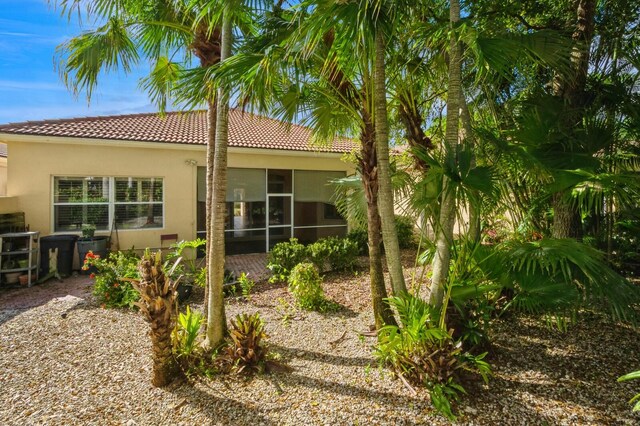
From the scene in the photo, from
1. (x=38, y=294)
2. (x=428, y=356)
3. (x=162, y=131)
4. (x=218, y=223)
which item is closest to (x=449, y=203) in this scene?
(x=428, y=356)

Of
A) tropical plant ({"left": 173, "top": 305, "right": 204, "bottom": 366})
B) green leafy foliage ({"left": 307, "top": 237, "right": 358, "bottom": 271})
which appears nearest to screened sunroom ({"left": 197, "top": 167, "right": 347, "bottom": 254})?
green leafy foliage ({"left": 307, "top": 237, "right": 358, "bottom": 271})

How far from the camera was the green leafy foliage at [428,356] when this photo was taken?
3.60m

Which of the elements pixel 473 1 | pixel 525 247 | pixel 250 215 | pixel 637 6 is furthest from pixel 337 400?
pixel 250 215

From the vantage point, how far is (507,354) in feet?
14.6

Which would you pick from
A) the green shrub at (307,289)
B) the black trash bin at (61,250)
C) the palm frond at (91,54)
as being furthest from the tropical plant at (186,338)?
the black trash bin at (61,250)

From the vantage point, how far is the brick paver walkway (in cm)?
918

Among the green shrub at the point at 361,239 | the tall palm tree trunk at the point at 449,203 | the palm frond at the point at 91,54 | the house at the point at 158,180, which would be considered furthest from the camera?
the green shrub at the point at 361,239

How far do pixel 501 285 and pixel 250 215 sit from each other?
10.1 m

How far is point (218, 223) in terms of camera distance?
4441 millimetres

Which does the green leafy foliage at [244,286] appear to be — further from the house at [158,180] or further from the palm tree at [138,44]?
the house at [158,180]

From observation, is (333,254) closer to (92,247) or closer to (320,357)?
(320,357)

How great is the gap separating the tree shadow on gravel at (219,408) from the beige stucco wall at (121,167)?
8.27 m

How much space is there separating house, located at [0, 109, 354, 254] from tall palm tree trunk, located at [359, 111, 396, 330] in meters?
3.41

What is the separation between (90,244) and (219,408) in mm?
8092
